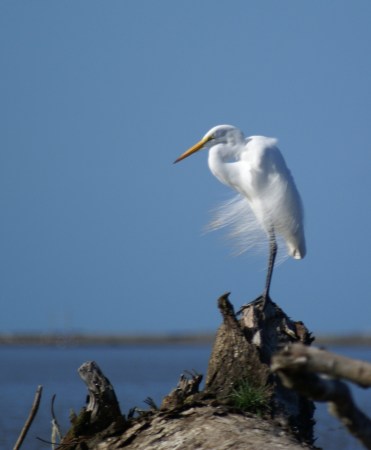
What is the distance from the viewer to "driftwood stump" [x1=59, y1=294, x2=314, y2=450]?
18.1 feet

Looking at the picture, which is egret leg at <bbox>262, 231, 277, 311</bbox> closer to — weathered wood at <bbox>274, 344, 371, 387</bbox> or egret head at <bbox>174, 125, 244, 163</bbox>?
egret head at <bbox>174, 125, 244, 163</bbox>

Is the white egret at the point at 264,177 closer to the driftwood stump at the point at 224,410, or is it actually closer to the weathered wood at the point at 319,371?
the driftwood stump at the point at 224,410

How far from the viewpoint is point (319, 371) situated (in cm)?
302

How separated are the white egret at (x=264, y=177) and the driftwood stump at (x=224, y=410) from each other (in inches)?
93.0

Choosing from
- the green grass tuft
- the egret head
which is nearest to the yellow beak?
the egret head

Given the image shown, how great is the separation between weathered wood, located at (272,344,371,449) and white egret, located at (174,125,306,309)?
5367mm

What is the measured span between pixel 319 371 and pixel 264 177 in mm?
5917

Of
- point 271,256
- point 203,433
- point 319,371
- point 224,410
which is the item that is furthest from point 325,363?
point 271,256

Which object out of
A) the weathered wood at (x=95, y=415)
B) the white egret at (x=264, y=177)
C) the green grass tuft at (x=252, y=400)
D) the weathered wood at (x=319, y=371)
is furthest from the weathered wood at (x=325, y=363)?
the white egret at (x=264, y=177)

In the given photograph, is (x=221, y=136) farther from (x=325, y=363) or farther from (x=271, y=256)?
(x=325, y=363)

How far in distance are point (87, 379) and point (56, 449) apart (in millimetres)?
456

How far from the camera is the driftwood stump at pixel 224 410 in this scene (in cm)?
551

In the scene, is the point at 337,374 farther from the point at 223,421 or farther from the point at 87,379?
the point at 87,379

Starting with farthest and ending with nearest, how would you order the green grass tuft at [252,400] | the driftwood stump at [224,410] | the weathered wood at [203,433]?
the green grass tuft at [252,400]
the driftwood stump at [224,410]
the weathered wood at [203,433]
